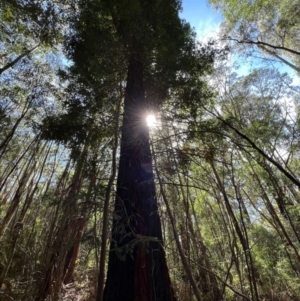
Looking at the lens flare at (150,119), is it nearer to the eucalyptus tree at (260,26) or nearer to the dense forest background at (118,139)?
the dense forest background at (118,139)

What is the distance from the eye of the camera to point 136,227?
165cm

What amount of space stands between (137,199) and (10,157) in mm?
4858

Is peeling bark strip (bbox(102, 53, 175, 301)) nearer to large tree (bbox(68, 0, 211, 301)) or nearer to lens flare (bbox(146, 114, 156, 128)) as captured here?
large tree (bbox(68, 0, 211, 301))

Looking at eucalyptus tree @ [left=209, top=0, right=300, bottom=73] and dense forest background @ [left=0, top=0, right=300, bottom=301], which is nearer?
dense forest background @ [left=0, top=0, right=300, bottom=301]

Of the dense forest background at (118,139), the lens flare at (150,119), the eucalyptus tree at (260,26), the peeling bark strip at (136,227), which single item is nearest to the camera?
the peeling bark strip at (136,227)

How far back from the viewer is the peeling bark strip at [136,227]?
140cm

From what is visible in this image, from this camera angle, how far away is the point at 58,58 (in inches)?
191

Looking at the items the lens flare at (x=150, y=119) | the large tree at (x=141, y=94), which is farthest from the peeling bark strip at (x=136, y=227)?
the lens flare at (x=150, y=119)

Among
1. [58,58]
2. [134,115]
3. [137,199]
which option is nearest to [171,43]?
[134,115]

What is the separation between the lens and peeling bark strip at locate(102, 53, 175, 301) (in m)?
1.40

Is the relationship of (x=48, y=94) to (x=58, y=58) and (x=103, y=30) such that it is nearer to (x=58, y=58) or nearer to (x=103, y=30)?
(x=58, y=58)

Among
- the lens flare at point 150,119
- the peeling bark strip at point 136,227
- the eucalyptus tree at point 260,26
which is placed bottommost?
the peeling bark strip at point 136,227

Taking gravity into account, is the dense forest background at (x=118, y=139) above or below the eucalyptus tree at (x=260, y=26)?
below

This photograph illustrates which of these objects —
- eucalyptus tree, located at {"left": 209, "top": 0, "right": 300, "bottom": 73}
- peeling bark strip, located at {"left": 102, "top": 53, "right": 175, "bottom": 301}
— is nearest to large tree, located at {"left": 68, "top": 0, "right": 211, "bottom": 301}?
peeling bark strip, located at {"left": 102, "top": 53, "right": 175, "bottom": 301}
